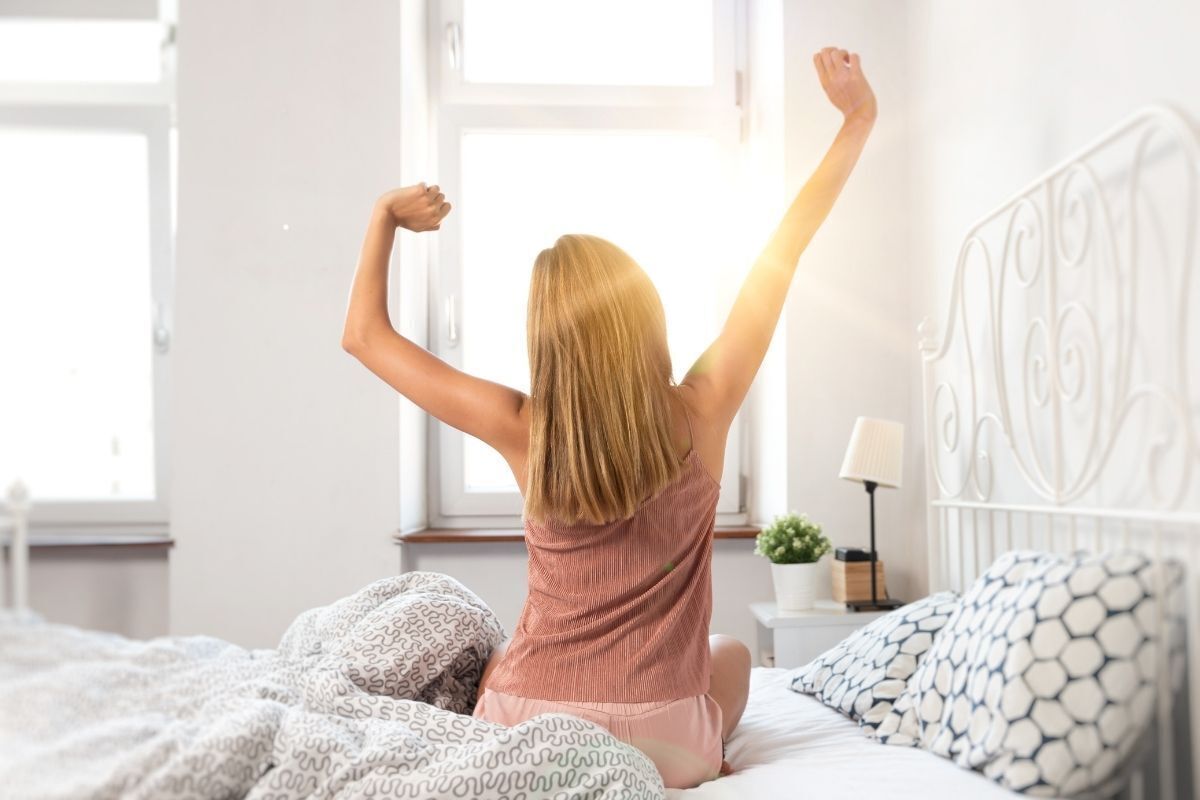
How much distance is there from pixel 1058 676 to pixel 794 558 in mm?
1104

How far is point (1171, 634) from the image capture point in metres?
1.02

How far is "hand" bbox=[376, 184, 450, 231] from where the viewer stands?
1151 mm

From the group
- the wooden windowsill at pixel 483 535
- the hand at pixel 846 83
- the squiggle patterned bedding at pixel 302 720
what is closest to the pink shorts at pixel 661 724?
the squiggle patterned bedding at pixel 302 720

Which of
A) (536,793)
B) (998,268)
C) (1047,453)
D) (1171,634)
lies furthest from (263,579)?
(998,268)

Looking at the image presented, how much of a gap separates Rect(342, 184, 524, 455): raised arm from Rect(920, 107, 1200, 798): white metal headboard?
77cm

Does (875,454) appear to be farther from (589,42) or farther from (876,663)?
(589,42)

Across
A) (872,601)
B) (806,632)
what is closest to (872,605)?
(872,601)

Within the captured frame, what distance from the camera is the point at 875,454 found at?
210 centimetres

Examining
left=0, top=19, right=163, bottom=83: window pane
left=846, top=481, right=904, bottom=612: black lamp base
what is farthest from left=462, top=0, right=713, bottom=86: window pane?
left=0, top=19, right=163, bottom=83: window pane

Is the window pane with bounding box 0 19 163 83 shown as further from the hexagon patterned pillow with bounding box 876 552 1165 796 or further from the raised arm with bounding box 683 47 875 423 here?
the hexagon patterned pillow with bounding box 876 552 1165 796

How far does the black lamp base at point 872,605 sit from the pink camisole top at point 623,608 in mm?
1036

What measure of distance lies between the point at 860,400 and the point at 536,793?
1753 mm

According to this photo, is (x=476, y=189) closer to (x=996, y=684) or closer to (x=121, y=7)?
(x=996, y=684)

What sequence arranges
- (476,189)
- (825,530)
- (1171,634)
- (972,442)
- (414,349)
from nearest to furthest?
1. (1171,634)
2. (414,349)
3. (972,442)
4. (825,530)
5. (476,189)
